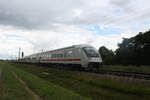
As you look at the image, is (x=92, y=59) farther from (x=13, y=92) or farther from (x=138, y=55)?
(x=138, y=55)

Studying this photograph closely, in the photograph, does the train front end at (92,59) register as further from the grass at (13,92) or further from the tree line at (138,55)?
the tree line at (138,55)

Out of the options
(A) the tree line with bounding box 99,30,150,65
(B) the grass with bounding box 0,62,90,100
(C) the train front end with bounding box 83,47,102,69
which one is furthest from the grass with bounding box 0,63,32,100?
(A) the tree line with bounding box 99,30,150,65

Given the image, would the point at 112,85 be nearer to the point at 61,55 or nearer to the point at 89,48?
the point at 89,48

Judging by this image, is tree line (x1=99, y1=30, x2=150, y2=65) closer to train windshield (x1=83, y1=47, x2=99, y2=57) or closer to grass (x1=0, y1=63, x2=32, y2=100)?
train windshield (x1=83, y1=47, x2=99, y2=57)

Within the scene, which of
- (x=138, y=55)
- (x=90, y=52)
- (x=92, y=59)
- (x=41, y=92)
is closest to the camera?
(x=41, y=92)

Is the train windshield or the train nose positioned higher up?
the train windshield

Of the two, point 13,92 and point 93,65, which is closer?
point 13,92

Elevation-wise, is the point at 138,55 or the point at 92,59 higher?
the point at 138,55

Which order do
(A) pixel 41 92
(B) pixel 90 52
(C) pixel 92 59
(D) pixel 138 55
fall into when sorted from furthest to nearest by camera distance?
1. (D) pixel 138 55
2. (B) pixel 90 52
3. (C) pixel 92 59
4. (A) pixel 41 92

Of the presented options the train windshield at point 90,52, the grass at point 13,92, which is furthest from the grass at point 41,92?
the train windshield at point 90,52

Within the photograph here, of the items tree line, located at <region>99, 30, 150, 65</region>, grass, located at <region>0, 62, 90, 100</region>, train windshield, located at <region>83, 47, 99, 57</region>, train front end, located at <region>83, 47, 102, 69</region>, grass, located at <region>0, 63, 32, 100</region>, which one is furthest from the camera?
tree line, located at <region>99, 30, 150, 65</region>

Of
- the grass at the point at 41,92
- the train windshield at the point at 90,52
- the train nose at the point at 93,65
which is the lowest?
the grass at the point at 41,92

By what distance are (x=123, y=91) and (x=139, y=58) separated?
39.8 meters

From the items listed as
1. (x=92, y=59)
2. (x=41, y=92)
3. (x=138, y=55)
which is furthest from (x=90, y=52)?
(x=138, y=55)
